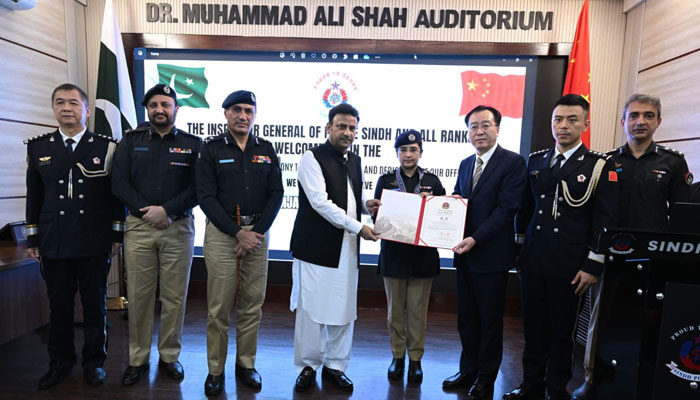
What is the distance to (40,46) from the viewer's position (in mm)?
3438

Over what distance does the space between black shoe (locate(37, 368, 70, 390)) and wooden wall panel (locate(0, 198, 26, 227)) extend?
166 centimetres

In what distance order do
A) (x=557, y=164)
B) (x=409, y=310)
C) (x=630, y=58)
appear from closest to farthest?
1. (x=557, y=164)
2. (x=409, y=310)
3. (x=630, y=58)

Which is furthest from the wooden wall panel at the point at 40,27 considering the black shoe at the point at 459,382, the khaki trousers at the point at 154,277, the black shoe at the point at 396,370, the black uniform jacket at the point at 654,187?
the black uniform jacket at the point at 654,187

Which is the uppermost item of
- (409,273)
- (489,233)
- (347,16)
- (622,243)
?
(347,16)

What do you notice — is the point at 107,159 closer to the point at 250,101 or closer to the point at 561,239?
the point at 250,101

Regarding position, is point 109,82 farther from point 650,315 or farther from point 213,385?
point 650,315

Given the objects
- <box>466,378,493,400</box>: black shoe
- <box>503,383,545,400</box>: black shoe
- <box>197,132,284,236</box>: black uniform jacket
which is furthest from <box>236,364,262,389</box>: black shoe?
<box>503,383,545,400</box>: black shoe

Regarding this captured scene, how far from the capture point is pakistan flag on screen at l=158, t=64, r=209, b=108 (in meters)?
3.81

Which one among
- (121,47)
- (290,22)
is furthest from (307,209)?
(121,47)

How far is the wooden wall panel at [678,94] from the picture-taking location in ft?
9.26

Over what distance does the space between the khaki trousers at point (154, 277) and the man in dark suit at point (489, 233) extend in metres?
1.73

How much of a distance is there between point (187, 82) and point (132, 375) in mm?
2748

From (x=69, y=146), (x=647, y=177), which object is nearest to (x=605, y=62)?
(x=647, y=177)

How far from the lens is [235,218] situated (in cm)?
223
